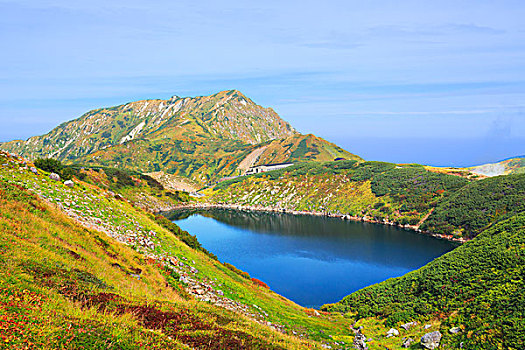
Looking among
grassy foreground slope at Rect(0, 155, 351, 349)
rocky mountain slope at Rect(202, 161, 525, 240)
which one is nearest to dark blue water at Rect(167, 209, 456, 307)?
rocky mountain slope at Rect(202, 161, 525, 240)

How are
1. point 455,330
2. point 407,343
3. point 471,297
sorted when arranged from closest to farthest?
1. point 455,330
2. point 407,343
3. point 471,297

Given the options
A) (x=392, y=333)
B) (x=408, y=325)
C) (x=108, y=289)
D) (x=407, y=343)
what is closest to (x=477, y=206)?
(x=408, y=325)

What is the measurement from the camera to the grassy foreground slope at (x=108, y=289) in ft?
42.0

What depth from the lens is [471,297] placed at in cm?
3434

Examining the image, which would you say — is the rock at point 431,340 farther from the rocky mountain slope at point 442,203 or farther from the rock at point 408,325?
the rocky mountain slope at point 442,203

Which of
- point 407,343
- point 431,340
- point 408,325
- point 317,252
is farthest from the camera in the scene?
point 317,252

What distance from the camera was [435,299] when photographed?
127 ft

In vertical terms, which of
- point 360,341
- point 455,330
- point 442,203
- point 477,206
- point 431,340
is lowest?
point 360,341

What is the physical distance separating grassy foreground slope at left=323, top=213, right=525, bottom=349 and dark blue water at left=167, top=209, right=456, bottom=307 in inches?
998

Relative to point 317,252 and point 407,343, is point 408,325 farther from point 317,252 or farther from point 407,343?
point 317,252

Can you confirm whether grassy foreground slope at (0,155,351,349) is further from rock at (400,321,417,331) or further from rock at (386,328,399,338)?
rock at (400,321,417,331)

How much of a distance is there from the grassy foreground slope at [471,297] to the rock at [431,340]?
0.62 m

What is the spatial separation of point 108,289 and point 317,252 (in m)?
102

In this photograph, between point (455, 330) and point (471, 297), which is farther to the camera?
point (471, 297)
